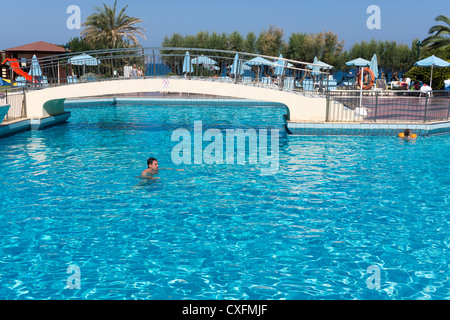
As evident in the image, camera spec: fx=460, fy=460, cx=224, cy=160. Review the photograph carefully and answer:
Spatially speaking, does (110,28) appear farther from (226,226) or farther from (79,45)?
(226,226)

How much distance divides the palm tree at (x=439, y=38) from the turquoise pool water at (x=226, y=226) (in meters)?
23.2

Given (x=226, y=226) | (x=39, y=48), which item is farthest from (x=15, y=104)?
(x=39, y=48)

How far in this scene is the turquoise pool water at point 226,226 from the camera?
606cm

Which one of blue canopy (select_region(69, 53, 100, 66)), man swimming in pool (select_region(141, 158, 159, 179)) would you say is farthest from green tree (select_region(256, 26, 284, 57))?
man swimming in pool (select_region(141, 158, 159, 179))

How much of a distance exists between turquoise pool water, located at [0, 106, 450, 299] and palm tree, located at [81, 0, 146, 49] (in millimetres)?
27966

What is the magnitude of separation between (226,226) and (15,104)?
42.0 ft

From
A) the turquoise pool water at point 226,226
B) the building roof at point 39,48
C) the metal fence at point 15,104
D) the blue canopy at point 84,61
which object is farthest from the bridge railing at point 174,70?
the building roof at point 39,48

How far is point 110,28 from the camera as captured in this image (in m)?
Answer: 39.8

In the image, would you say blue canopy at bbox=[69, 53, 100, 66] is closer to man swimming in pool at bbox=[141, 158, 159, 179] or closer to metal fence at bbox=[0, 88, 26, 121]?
metal fence at bbox=[0, 88, 26, 121]

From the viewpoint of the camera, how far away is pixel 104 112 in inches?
948

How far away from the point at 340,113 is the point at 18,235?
41.6 ft

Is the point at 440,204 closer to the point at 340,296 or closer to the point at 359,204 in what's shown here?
the point at 359,204
